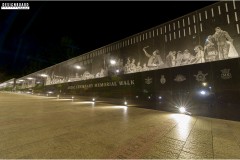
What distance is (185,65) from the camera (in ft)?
24.0

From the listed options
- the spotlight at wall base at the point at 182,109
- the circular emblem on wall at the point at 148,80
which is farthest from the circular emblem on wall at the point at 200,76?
the circular emblem on wall at the point at 148,80

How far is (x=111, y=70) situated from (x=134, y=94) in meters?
4.01

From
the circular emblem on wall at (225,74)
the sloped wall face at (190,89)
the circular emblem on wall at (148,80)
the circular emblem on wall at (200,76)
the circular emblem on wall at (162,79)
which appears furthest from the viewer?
the circular emblem on wall at (148,80)

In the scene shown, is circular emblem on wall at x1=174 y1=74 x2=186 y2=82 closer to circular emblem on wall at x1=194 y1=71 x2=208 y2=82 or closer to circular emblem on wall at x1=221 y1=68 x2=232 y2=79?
circular emblem on wall at x1=194 y1=71 x2=208 y2=82

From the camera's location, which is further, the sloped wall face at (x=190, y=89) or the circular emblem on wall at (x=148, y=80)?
the circular emblem on wall at (x=148, y=80)

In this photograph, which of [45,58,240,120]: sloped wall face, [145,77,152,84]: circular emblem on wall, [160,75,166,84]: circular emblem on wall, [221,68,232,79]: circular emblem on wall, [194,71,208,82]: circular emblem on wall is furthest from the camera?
[145,77,152,84]: circular emblem on wall

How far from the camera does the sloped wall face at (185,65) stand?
229 inches

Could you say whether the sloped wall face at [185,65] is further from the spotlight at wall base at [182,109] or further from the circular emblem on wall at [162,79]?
the spotlight at wall base at [182,109]

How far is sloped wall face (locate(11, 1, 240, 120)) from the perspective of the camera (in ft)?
19.1

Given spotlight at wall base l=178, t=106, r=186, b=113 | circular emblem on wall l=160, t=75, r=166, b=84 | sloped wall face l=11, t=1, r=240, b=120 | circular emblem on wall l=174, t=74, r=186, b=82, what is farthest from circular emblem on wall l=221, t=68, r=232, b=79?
circular emblem on wall l=160, t=75, r=166, b=84

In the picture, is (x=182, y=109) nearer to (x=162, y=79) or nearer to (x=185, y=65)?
(x=162, y=79)

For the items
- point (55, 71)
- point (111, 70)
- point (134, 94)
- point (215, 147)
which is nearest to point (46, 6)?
point (55, 71)

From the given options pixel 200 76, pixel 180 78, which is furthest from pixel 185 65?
pixel 200 76

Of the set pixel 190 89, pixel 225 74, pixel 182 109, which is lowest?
pixel 182 109
